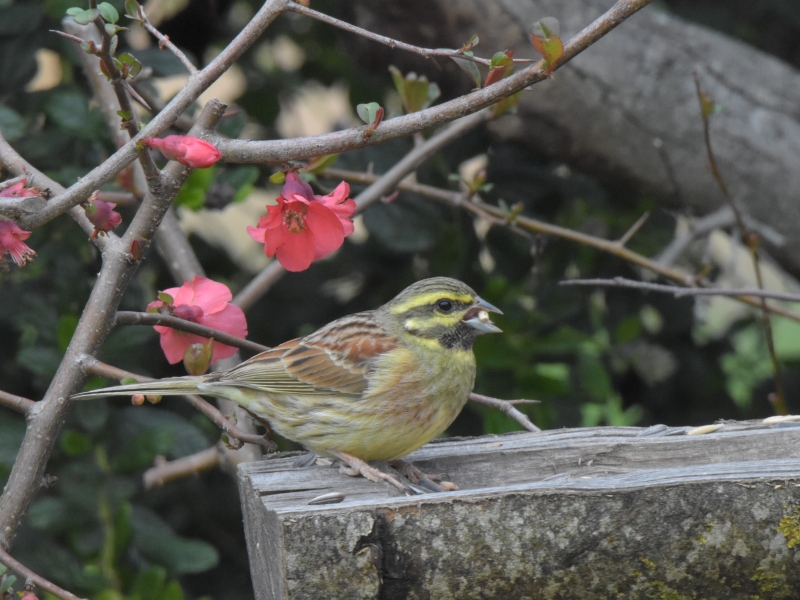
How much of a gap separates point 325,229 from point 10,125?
1.42 metres

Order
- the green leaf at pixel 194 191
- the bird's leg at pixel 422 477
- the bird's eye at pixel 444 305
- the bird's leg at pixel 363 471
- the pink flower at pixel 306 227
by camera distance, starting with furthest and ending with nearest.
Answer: the green leaf at pixel 194 191 < the bird's eye at pixel 444 305 < the bird's leg at pixel 422 477 < the bird's leg at pixel 363 471 < the pink flower at pixel 306 227

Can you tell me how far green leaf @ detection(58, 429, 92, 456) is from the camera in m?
3.25

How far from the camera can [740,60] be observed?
4391mm

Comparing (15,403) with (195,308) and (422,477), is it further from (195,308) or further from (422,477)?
(422,477)

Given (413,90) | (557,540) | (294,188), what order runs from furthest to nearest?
(413,90) < (294,188) < (557,540)

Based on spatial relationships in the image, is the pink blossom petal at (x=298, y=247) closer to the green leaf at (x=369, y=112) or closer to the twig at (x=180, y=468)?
the green leaf at (x=369, y=112)

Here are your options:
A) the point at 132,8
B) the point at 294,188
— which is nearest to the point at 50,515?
the point at 294,188

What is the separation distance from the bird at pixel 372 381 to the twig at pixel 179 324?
22 centimetres

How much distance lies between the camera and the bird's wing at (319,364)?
8.94 feet

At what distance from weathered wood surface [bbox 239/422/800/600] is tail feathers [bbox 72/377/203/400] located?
429mm

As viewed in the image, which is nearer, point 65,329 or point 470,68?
point 470,68

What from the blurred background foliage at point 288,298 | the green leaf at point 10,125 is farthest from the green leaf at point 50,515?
the green leaf at point 10,125

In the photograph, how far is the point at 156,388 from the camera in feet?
7.91

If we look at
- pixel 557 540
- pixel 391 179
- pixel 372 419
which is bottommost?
pixel 557 540
